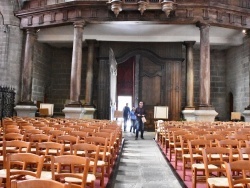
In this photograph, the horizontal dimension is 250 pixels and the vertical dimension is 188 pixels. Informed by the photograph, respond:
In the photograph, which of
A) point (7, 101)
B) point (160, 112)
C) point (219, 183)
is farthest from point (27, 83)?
point (219, 183)

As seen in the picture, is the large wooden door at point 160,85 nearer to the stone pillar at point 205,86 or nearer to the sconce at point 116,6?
the stone pillar at point 205,86

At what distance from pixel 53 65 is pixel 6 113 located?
7.05 metres

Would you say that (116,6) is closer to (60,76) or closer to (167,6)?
(167,6)

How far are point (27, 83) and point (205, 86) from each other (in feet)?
31.7

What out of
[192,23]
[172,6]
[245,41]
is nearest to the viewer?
[172,6]

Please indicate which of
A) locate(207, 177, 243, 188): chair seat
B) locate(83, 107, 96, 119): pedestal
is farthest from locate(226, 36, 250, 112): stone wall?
locate(207, 177, 243, 188): chair seat

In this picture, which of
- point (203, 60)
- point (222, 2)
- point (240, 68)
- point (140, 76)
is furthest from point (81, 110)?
point (240, 68)

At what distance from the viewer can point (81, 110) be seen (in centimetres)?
1429

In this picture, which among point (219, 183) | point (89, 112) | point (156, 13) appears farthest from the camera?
point (89, 112)

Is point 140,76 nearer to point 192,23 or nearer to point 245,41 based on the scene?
point 192,23

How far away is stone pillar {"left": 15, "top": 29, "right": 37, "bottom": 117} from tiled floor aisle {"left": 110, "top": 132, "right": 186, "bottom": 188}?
8.43 metres

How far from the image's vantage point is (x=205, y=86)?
14.1 m

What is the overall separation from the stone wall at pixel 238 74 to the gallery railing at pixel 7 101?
13.9m

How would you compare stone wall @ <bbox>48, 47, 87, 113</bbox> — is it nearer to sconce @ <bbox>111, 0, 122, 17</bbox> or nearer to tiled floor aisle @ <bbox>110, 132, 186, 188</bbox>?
sconce @ <bbox>111, 0, 122, 17</bbox>
